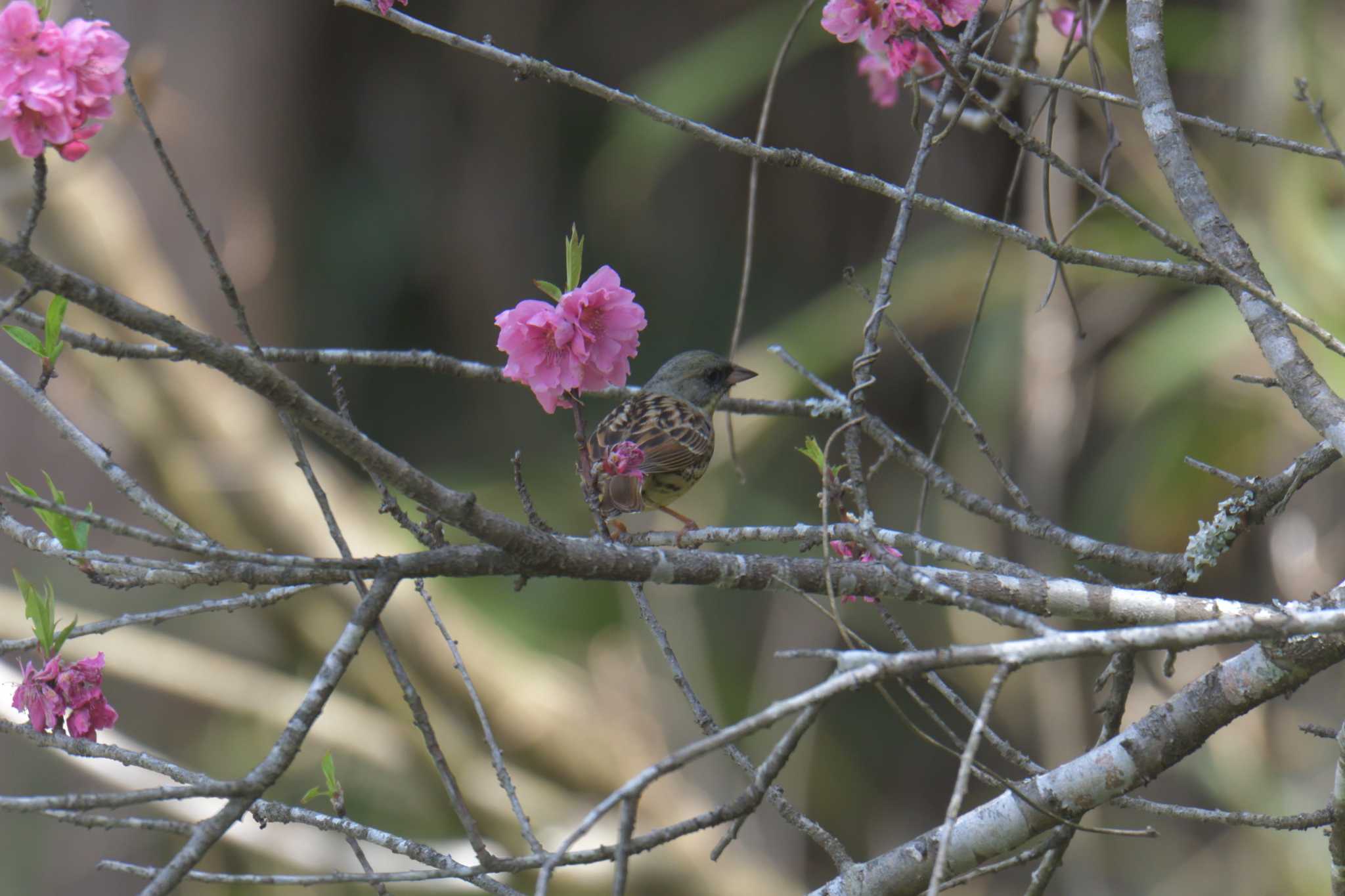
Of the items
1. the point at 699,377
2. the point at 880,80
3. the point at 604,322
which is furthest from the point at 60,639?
the point at 699,377

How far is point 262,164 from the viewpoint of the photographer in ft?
23.8

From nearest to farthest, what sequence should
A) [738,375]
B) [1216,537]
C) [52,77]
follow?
[52,77]
[1216,537]
[738,375]

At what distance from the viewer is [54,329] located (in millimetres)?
1757

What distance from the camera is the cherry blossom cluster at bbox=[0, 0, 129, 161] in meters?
1.36

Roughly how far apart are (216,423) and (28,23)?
16.2 ft

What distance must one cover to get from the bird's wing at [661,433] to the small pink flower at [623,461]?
0.87 meters

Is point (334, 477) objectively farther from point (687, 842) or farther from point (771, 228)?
point (771, 228)

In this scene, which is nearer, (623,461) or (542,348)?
(542,348)

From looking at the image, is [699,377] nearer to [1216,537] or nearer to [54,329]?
[1216,537]

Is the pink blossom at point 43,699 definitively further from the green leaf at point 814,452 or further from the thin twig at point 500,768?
the green leaf at point 814,452

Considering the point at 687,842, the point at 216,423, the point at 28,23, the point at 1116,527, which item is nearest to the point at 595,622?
the point at 687,842

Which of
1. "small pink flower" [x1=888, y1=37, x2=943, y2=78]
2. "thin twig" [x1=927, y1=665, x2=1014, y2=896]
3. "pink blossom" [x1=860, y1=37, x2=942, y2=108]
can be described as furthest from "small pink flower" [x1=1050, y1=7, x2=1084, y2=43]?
"thin twig" [x1=927, y1=665, x2=1014, y2=896]

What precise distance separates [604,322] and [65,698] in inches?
38.2

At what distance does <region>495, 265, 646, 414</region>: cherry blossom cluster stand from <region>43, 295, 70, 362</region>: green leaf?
24.5 inches
